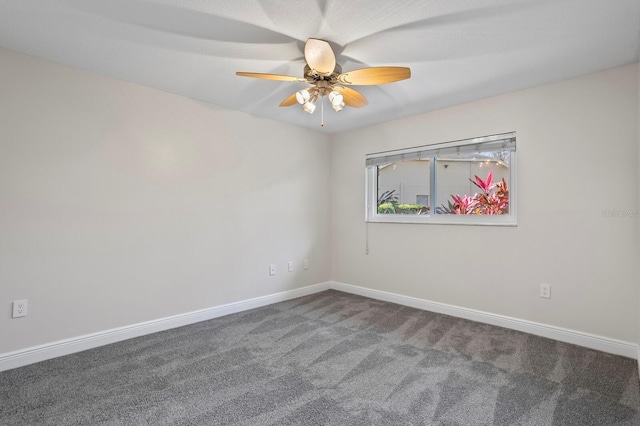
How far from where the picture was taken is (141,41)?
6.95 ft

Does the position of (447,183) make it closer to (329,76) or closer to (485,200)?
(485,200)

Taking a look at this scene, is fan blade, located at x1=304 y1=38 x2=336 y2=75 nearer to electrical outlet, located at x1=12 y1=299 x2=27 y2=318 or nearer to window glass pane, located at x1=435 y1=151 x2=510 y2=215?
window glass pane, located at x1=435 y1=151 x2=510 y2=215

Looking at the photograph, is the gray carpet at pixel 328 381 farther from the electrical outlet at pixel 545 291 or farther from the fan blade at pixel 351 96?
the fan blade at pixel 351 96

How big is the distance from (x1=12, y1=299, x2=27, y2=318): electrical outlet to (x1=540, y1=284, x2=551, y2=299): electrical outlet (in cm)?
406

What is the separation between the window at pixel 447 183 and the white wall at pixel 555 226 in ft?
0.31

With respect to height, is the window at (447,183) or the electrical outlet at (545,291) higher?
the window at (447,183)

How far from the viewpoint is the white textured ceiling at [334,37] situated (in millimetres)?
1765

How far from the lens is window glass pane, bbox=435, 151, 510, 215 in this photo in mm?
3176

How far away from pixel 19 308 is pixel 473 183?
4028 millimetres

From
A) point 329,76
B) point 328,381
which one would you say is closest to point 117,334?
point 328,381

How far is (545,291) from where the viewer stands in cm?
278

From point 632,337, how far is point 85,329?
417 cm

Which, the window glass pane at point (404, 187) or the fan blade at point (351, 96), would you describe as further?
the window glass pane at point (404, 187)

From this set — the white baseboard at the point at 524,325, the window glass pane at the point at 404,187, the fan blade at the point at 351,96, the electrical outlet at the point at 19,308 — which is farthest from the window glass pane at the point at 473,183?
the electrical outlet at the point at 19,308
